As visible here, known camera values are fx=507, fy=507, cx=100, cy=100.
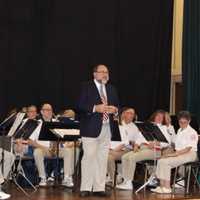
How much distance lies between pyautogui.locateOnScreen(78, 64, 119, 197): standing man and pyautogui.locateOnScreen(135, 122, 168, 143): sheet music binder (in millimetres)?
656

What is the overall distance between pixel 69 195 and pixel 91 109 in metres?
1.20

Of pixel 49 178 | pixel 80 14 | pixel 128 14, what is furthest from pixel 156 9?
pixel 49 178

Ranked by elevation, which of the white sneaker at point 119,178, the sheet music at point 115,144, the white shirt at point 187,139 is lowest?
the white sneaker at point 119,178

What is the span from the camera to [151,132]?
701 cm

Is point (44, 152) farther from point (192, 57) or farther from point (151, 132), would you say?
point (192, 57)

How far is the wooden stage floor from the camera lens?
6422 millimetres

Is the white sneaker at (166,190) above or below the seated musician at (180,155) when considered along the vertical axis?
below

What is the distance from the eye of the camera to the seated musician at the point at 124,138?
303 inches

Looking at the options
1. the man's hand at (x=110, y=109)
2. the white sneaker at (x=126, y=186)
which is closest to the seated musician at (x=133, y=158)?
the white sneaker at (x=126, y=186)

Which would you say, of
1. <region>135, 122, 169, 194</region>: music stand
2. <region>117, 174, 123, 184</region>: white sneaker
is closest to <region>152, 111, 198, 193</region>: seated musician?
<region>135, 122, 169, 194</region>: music stand

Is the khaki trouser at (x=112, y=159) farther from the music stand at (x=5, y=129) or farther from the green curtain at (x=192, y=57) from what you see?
the green curtain at (x=192, y=57)

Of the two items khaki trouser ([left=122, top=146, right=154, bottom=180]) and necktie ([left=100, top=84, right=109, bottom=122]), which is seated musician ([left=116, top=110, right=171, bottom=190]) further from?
necktie ([left=100, top=84, right=109, bottom=122])

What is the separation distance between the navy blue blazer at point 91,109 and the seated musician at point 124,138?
1166 millimetres

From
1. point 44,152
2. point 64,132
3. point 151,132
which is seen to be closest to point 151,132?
point 151,132
